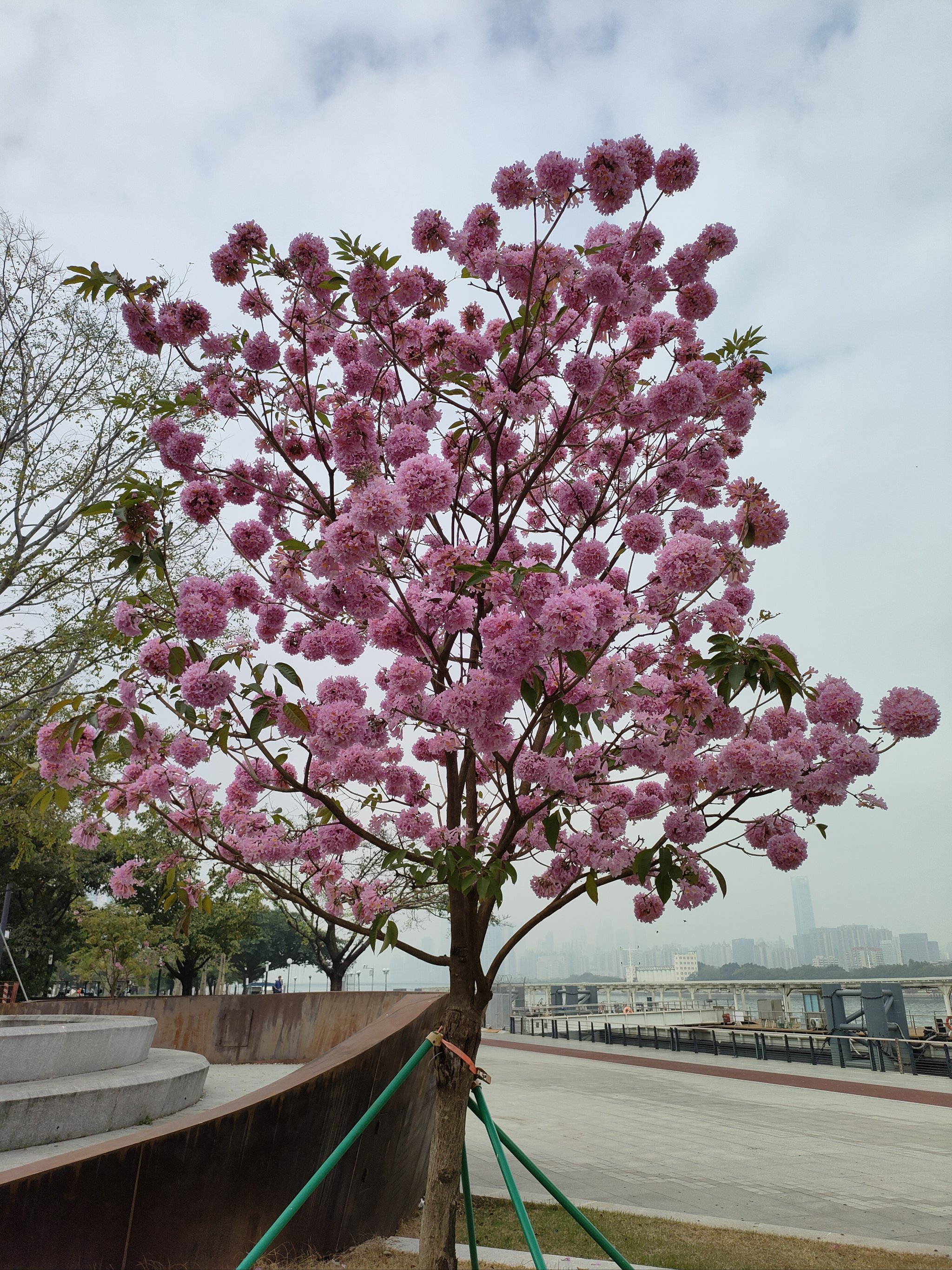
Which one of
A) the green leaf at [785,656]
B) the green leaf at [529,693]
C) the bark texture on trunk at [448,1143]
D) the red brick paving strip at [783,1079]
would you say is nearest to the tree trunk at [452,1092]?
the bark texture on trunk at [448,1143]

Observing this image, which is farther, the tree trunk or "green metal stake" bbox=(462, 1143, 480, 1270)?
"green metal stake" bbox=(462, 1143, 480, 1270)

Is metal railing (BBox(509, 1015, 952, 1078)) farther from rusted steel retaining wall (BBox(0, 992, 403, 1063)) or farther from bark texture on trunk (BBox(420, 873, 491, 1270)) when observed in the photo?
bark texture on trunk (BBox(420, 873, 491, 1270))

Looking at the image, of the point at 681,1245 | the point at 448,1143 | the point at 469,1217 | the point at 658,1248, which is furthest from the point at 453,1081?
the point at 681,1245

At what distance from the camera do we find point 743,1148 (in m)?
9.62

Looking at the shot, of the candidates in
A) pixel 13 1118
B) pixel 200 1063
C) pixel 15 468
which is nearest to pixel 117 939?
pixel 15 468

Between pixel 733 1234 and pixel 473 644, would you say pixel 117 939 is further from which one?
pixel 473 644

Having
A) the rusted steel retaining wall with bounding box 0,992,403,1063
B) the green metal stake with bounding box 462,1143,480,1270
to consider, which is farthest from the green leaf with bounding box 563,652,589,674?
the rusted steel retaining wall with bounding box 0,992,403,1063

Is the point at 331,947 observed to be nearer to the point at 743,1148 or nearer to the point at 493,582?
the point at 743,1148

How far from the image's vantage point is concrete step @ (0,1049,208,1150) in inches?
209

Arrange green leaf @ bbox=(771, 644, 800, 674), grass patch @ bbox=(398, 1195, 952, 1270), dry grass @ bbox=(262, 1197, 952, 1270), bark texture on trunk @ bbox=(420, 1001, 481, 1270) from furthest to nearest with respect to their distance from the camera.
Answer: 1. grass patch @ bbox=(398, 1195, 952, 1270)
2. dry grass @ bbox=(262, 1197, 952, 1270)
3. bark texture on trunk @ bbox=(420, 1001, 481, 1270)
4. green leaf @ bbox=(771, 644, 800, 674)

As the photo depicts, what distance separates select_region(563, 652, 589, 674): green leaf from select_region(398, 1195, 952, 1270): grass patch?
4269 millimetres

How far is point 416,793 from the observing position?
183 inches

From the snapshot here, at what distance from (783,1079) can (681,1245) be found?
11.9 meters

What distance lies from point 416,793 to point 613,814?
1.13m
